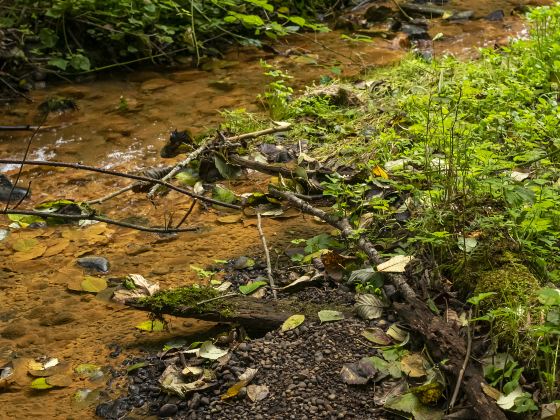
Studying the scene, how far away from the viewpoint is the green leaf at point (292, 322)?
8.80 feet

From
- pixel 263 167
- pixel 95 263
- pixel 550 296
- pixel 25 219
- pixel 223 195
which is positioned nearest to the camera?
pixel 550 296

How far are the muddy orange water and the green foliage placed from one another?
0.21 m

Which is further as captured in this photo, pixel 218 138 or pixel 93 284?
pixel 218 138

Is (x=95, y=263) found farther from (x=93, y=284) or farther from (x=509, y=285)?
(x=509, y=285)

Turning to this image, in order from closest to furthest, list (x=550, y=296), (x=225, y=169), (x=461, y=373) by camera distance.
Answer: (x=550, y=296) < (x=461, y=373) < (x=225, y=169)

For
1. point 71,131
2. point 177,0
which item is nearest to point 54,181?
point 71,131

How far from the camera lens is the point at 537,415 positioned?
2047 mm

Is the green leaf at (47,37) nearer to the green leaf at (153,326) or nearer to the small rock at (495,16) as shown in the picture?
the green leaf at (153,326)

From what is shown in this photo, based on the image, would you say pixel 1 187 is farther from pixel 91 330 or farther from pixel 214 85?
pixel 214 85

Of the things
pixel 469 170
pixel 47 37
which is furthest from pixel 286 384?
pixel 47 37

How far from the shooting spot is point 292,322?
2.70 m

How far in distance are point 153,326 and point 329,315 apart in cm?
73

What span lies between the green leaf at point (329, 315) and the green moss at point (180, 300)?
16.0 inches

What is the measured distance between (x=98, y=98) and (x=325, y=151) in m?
2.27
